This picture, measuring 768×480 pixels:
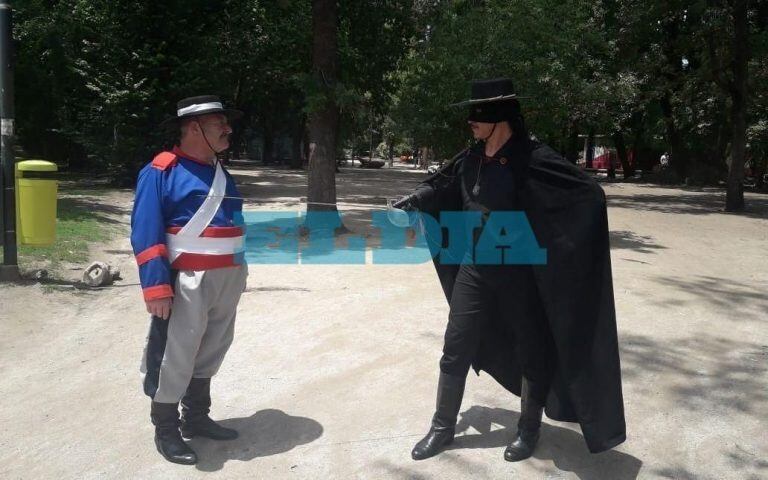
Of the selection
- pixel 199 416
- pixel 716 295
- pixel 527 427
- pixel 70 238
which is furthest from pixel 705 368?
pixel 70 238

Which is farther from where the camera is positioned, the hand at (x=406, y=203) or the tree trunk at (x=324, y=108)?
the tree trunk at (x=324, y=108)

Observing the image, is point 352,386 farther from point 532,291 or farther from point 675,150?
point 675,150

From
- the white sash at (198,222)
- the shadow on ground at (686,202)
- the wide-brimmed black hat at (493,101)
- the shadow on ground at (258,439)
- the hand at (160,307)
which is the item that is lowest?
the shadow on ground at (258,439)

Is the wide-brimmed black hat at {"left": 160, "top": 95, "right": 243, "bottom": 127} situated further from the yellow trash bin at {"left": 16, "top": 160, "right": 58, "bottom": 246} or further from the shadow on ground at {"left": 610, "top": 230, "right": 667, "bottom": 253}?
the shadow on ground at {"left": 610, "top": 230, "right": 667, "bottom": 253}

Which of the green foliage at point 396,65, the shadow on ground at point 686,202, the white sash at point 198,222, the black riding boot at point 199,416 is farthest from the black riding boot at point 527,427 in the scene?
the shadow on ground at point 686,202

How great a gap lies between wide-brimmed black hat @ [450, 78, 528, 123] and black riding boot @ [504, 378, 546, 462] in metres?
1.46

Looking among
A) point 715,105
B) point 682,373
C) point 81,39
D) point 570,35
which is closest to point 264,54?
point 81,39

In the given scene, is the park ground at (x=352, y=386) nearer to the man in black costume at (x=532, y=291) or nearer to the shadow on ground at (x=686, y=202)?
the man in black costume at (x=532, y=291)

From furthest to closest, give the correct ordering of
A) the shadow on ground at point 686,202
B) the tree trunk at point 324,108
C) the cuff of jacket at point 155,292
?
the shadow on ground at point 686,202 < the tree trunk at point 324,108 < the cuff of jacket at point 155,292

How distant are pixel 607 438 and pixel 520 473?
0.49 meters

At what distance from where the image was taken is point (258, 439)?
13.3 feet

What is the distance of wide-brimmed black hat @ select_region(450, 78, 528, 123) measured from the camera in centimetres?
368

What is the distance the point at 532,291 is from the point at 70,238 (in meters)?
9.35

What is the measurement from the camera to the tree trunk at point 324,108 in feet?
40.3
